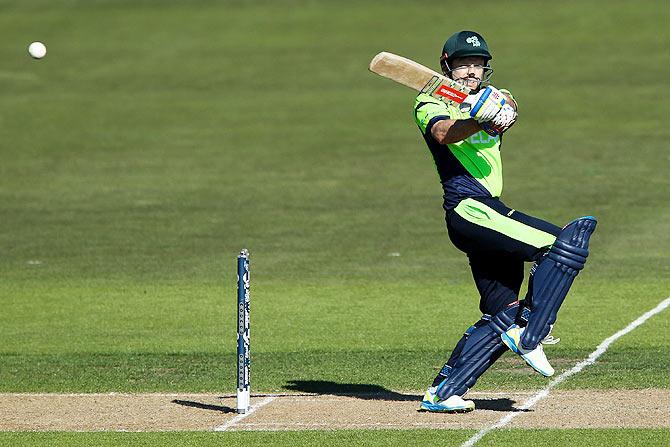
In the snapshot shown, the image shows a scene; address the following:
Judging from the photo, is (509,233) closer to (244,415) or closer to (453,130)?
(453,130)

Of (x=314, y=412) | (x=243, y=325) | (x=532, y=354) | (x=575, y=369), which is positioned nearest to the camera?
(x=532, y=354)

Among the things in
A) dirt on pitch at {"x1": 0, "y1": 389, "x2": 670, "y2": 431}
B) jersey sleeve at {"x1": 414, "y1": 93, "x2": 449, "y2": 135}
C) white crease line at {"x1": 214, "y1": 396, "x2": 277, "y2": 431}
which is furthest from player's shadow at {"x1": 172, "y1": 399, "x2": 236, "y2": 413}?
jersey sleeve at {"x1": 414, "y1": 93, "x2": 449, "y2": 135}

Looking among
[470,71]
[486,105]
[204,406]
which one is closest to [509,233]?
[486,105]

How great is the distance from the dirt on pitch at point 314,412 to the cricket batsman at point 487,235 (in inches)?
12.7

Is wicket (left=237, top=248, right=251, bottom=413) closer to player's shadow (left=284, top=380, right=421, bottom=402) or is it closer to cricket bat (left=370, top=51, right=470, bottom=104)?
player's shadow (left=284, top=380, right=421, bottom=402)

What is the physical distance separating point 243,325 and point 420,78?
1.93m

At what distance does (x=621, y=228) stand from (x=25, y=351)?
9.04 metres

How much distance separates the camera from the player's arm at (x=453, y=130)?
8.24 m

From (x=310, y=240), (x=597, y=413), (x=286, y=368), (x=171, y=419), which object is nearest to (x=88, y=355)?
(x=286, y=368)

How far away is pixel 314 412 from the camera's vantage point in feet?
29.5

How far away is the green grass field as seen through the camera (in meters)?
11.2

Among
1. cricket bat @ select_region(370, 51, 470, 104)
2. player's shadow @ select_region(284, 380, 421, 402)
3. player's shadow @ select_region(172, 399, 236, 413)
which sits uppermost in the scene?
cricket bat @ select_region(370, 51, 470, 104)

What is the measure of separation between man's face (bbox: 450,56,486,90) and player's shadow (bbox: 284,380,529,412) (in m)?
2.12

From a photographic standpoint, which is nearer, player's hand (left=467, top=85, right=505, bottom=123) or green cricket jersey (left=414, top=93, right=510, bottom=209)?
player's hand (left=467, top=85, right=505, bottom=123)
